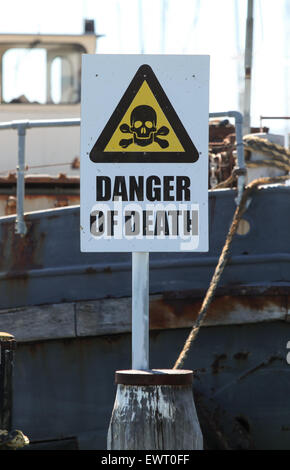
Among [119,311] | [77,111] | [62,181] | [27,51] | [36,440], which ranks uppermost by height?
[27,51]

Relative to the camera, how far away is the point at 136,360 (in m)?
3.41

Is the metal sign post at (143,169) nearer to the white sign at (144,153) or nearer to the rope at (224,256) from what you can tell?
the white sign at (144,153)

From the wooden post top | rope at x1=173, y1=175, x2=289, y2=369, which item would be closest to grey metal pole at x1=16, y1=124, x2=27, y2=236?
rope at x1=173, y1=175, x2=289, y2=369

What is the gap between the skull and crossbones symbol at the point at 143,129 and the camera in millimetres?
3391

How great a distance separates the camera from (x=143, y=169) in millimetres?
3391

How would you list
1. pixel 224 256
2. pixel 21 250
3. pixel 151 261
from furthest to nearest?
pixel 21 250
pixel 151 261
pixel 224 256

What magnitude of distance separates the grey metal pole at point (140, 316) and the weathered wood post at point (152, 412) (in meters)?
0.12

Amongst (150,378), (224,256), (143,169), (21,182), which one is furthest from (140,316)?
(21,182)

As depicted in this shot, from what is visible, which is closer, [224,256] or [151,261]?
[224,256]

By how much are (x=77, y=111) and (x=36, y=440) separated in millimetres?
4209

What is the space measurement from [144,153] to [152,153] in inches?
1.2

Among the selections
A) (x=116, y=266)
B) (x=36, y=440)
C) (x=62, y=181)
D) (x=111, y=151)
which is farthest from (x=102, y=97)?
(x=62, y=181)

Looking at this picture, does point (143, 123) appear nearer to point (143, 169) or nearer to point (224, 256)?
point (143, 169)
